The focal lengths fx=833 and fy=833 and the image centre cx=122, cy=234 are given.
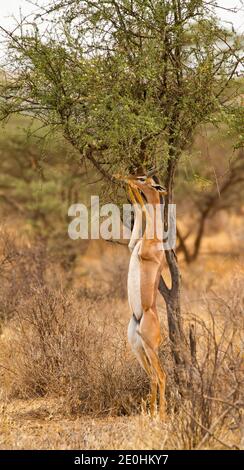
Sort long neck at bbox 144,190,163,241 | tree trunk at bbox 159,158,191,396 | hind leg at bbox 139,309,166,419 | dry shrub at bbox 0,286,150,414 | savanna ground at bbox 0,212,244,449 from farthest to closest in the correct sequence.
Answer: dry shrub at bbox 0,286,150,414
tree trunk at bbox 159,158,191,396
long neck at bbox 144,190,163,241
hind leg at bbox 139,309,166,419
savanna ground at bbox 0,212,244,449

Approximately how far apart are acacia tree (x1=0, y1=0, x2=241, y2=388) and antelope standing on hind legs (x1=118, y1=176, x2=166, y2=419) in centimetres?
50

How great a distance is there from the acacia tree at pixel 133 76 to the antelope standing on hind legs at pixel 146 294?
0.50 meters

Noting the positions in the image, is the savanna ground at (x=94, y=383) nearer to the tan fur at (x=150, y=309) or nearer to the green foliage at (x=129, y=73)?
the tan fur at (x=150, y=309)

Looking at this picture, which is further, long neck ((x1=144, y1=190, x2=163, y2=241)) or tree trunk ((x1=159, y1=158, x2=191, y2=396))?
tree trunk ((x1=159, y1=158, x2=191, y2=396))

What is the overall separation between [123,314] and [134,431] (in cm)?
679

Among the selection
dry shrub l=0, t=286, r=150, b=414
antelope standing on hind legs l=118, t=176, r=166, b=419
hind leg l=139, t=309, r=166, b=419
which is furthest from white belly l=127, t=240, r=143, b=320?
Result: dry shrub l=0, t=286, r=150, b=414

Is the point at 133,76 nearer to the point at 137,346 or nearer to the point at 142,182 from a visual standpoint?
the point at 142,182

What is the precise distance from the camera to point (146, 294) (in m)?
6.76

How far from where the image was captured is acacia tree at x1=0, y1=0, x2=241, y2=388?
7375 mm

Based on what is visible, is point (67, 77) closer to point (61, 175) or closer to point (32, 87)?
point (32, 87)

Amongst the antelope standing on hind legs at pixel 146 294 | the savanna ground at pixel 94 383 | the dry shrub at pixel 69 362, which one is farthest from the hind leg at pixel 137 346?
the dry shrub at pixel 69 362

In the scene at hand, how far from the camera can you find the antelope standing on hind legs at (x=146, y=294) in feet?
22.0

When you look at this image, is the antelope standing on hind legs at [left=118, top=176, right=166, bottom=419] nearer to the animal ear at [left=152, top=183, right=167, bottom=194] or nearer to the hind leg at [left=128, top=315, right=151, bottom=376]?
the hind leg at [left=128, top=315, right=151, bottom=376]
